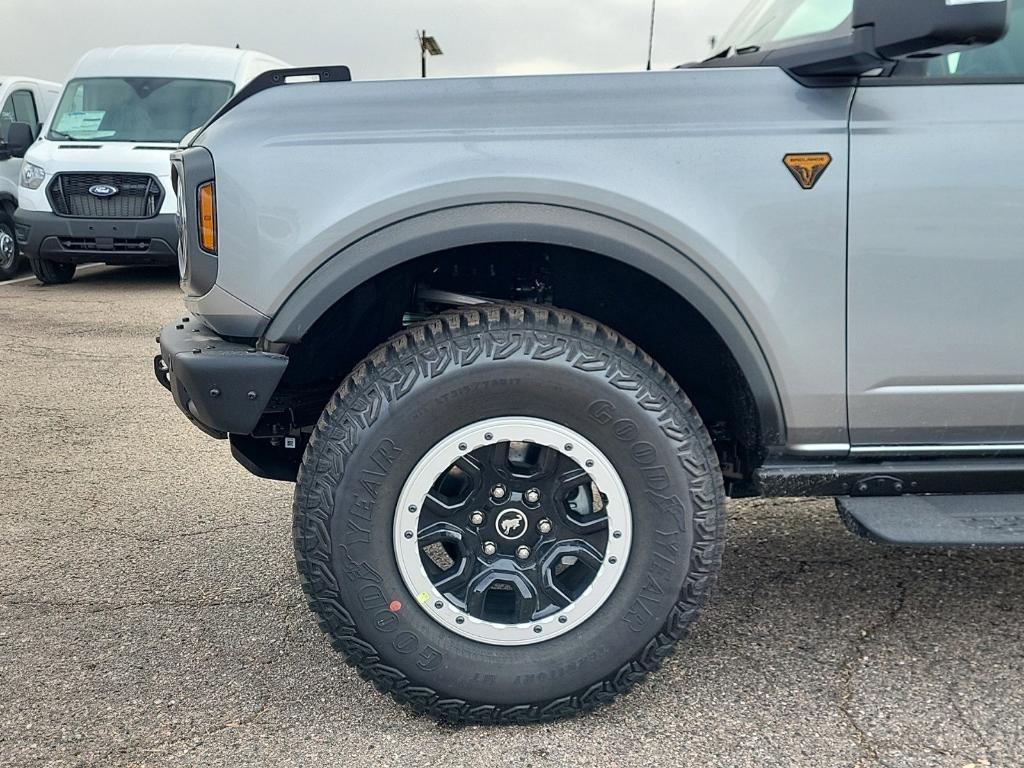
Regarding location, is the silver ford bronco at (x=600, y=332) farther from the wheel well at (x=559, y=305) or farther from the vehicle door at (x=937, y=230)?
the wheel well at (x=559, y=305)

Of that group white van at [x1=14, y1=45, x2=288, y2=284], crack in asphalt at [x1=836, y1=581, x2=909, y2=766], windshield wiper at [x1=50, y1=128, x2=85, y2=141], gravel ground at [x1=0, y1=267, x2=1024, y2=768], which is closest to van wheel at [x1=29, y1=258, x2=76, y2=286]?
white van at [x1=14, y1=45, x2=288, y2=284]

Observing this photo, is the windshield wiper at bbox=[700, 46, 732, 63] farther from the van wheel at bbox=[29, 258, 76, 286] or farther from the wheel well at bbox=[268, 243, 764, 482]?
the van wheel at bbox=[29, 258, 76, 286]

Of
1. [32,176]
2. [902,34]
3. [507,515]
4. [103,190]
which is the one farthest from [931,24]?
[32,176]

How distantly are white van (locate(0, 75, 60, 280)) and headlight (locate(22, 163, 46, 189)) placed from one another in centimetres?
45

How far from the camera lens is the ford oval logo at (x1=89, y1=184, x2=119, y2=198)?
9695 millimetres

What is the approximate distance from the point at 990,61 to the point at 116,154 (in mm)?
9111

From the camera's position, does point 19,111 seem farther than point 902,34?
Yes

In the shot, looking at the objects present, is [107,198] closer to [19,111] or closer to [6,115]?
[6,115]

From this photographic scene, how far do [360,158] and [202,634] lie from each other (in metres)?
1.48

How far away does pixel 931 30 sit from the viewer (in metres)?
1.94

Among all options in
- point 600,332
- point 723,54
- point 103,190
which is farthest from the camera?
point 103,190

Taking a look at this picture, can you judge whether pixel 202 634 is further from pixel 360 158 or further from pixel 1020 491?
pixel 1020 491

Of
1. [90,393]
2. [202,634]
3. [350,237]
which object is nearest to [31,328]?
[90,393]

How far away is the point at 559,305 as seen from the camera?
273 centimetres
